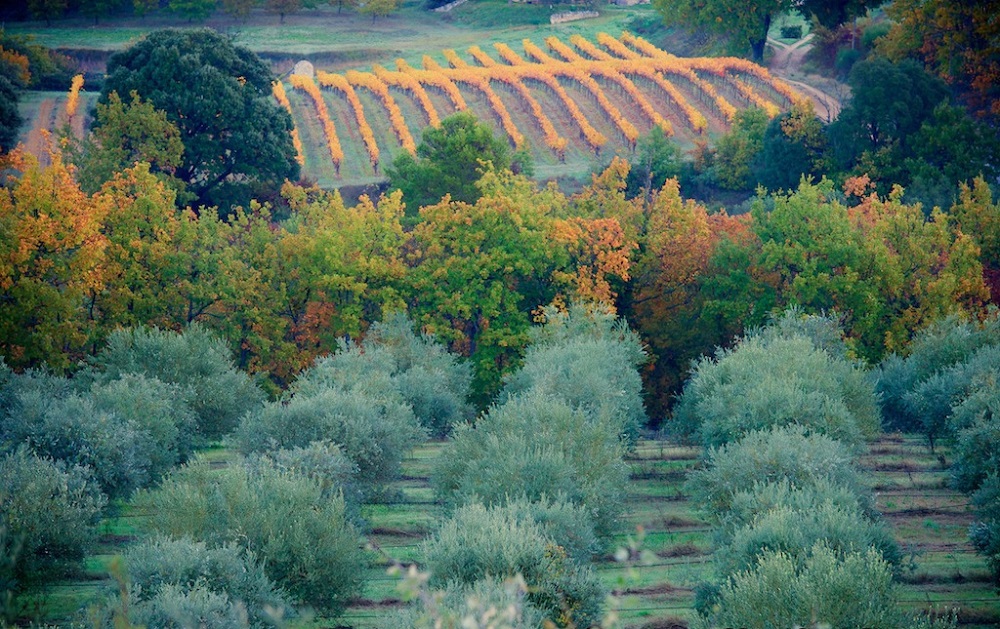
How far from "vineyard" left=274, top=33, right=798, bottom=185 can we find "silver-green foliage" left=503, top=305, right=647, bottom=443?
38.6 m

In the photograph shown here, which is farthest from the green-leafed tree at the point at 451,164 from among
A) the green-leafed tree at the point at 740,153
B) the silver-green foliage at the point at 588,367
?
the silver-green foliage at the point at 588,367

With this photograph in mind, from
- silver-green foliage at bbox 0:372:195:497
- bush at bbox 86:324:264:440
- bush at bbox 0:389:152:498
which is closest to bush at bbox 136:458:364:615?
bush at bbox 0:389:152:498

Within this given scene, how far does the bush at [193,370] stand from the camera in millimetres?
36281

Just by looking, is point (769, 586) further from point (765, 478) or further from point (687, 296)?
point (687, 296)

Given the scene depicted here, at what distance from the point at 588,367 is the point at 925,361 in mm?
11427

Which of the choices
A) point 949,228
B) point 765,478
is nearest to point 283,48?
point 949,228

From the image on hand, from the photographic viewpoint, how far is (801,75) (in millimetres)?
94688

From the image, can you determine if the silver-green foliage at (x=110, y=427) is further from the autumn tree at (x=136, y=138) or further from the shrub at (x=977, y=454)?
the autumn tree at (x=136, y=138)

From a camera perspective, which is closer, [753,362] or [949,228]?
[753,362]

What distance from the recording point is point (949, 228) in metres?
50.8

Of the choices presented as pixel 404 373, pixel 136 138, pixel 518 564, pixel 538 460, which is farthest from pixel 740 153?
pixel 518 564

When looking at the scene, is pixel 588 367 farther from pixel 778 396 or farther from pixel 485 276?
pixel 485 276

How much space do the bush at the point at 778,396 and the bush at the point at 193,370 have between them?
14981 millimetres

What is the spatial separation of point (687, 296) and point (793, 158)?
20.9 meters
